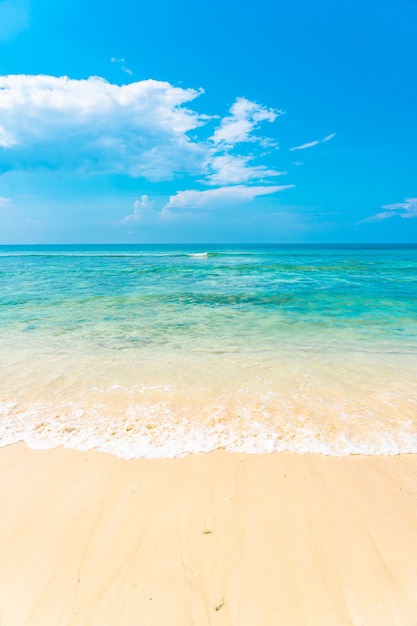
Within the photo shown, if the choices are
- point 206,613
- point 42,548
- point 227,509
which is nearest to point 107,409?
point 42,548

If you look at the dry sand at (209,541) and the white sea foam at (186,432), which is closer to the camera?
the dry sand at (209,541)

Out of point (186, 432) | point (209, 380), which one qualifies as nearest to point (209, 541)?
point (186, 432)

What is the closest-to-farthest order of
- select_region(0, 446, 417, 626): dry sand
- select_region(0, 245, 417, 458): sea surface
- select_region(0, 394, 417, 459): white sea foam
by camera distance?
1. select_region(0, 446, 417, 626): dry sand
2. select_region(0, 394, 417, 459): white sea foam
3. select_region(0, 245, 417, 458): sea surface

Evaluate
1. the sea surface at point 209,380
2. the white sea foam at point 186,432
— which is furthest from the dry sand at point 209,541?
the sea surface at point 209,380

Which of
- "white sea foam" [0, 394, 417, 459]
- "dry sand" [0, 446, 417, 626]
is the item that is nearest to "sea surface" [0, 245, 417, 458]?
"white sea foam" [0, 394, 417, 459]

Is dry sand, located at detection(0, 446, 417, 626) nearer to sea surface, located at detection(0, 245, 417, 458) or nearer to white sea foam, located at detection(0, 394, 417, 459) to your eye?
white sea foam, located at detection(0, 394, 417, 459)

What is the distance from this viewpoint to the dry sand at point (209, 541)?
8.21 feet

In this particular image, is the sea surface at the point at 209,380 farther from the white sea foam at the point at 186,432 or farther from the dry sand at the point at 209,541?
the dry sand at the point at 209,541

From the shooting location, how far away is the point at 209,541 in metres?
3.03

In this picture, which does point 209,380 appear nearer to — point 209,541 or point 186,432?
point 186,432

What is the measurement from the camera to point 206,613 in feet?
8.10

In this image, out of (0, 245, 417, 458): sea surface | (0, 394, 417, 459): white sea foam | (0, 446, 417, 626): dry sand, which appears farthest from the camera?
(0, 245, 417, 458): sea surface

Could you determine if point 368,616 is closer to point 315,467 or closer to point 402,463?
point 315,467

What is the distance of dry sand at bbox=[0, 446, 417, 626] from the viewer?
8.21 feet
